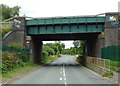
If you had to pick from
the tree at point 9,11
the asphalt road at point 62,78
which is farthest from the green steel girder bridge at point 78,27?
the tree at point 9,11

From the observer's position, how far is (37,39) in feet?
137

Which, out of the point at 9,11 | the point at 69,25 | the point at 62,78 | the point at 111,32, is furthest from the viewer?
the point at 9,11

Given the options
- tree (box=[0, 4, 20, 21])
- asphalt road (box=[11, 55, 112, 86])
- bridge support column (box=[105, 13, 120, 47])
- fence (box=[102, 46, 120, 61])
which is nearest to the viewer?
asphalt road (box=[11, 55, 112, 86])

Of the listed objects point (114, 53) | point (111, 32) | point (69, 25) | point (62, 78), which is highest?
point (69, 25)

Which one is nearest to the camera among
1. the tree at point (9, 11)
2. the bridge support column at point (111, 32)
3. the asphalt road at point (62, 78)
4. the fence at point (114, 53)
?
the asphalt road at point (62, 78)

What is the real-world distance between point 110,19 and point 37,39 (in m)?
16.5

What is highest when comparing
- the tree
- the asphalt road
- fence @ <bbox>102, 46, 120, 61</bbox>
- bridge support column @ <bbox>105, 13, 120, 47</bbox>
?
the tree

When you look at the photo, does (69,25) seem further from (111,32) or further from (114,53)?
(114,53)

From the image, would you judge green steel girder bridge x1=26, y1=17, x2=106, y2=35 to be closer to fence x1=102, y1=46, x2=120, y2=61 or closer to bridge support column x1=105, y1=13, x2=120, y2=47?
bridge support column x1=105, y1=13, x2=120, y2=47

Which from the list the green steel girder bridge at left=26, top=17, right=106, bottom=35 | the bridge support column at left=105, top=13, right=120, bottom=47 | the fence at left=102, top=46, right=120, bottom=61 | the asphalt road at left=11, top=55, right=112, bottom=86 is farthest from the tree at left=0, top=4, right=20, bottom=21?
the asphalt road at left=11, top=55, right=112, bottom=86

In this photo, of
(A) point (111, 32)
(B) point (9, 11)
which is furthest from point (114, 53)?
(B) point (9, 11)

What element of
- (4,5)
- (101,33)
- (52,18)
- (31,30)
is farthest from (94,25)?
(4,5)

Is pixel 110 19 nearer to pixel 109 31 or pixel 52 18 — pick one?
pixel 109 31

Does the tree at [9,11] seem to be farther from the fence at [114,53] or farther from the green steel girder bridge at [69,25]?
the fence at [114,53]
